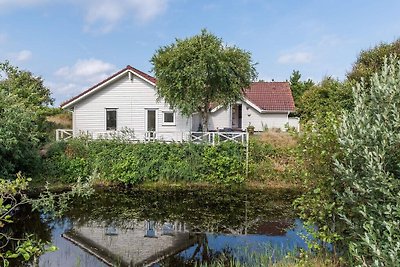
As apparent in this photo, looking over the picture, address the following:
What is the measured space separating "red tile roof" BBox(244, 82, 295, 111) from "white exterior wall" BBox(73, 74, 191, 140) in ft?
22.6

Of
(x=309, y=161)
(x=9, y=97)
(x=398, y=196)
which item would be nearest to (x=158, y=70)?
(x=9, y=97)

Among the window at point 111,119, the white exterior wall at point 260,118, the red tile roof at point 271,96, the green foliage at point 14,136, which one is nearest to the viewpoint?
the green foliage at point 14,136

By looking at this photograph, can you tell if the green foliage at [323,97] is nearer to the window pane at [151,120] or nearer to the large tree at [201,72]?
the large tree at [201,72]

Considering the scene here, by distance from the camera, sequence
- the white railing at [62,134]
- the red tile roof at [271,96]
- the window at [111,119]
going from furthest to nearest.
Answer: the red tile roof at [271,96]
the window at [111,119]
the white railing at [62,134]

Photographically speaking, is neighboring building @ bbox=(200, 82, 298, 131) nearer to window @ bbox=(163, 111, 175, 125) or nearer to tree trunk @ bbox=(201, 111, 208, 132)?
window @ bbox=(163, 111, 175, 125)

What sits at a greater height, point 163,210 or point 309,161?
point 309,161

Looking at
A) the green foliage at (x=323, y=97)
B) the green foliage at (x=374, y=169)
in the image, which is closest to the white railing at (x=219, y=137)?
the green foliage at (x=323, y=97)

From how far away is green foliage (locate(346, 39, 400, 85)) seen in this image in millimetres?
20513

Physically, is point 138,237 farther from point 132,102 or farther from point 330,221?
point 132,102

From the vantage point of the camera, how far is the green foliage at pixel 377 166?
358 cm

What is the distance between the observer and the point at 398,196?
356 cm

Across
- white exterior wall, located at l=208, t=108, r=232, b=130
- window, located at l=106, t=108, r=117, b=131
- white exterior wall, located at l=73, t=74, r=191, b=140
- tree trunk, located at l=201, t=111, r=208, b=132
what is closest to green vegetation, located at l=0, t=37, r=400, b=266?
tree trunk, located at l=201, t=111, r=208, b=132

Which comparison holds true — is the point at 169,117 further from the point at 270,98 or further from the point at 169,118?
the point at 270,98

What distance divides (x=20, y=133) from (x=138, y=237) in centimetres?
753
